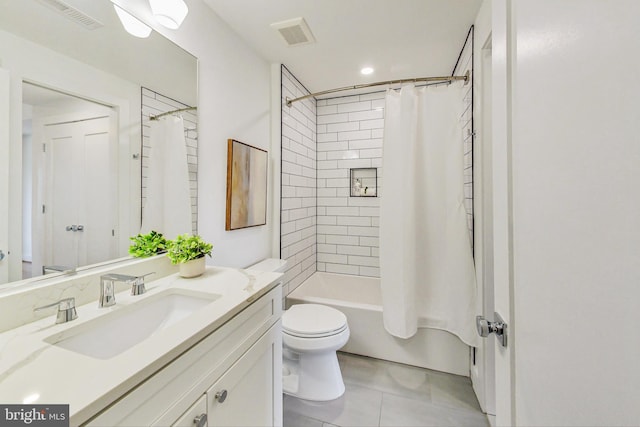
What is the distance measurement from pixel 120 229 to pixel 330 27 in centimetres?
177

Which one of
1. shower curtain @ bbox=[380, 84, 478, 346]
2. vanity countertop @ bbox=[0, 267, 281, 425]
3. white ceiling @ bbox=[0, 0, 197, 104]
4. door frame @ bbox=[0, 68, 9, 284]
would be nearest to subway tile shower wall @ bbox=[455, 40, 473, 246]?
shower curtain @ bbox=[380, 84, 478, 346]

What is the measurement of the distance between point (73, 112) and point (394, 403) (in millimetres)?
2276

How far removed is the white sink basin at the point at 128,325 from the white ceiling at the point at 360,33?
1.70 metres

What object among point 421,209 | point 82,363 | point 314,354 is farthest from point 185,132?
point 421,209

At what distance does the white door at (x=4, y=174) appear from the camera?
797 millimetres

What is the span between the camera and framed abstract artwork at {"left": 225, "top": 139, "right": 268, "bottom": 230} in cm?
177

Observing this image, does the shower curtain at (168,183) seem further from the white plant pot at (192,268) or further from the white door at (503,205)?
the white door at (503,205)

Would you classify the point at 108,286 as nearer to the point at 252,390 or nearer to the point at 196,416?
the point at 196,416

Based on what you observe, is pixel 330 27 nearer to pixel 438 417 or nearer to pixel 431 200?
pixel 431 200

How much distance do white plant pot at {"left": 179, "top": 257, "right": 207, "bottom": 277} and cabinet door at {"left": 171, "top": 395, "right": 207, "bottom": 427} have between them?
608 millimetres

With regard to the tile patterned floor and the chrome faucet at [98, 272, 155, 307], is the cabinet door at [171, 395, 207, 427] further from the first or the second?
the tile patterned floor

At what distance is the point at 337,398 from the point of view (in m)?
1.73

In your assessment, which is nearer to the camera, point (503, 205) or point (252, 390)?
point (503, 205)

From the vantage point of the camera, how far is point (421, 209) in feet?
6.66
